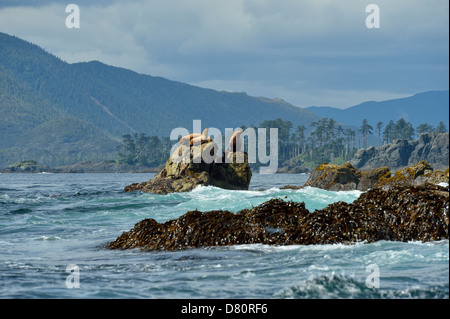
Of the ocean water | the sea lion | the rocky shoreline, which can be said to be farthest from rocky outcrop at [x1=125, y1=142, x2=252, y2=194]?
the rocky shoreline

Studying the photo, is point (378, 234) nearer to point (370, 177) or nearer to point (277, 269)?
point (277, 269)

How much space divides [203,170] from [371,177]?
12.7 meters

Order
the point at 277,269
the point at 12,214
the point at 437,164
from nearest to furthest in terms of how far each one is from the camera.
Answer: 1. the point at 277,269
2. the point at 12,214
3. the point at 437,164

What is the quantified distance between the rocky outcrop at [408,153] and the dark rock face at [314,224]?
514ft

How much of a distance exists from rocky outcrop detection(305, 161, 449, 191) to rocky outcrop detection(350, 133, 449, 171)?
5132 inches

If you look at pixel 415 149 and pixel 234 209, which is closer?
pixel 234 209

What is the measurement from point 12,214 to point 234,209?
10980 mm

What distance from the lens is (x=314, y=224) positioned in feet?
43.4

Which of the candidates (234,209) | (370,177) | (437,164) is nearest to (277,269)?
(234,209)

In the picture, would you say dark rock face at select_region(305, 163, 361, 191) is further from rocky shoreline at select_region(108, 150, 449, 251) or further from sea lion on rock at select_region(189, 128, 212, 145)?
rocky shoreline at select_region(108, 150, 449, 251)

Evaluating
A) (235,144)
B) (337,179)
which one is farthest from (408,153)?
(337,179)

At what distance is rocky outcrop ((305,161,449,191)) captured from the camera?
106 ft

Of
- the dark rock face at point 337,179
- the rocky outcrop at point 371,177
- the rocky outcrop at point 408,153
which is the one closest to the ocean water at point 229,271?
the rocky outcrop at point 371,177

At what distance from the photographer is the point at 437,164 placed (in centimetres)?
15788
